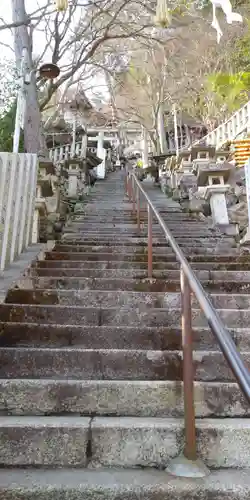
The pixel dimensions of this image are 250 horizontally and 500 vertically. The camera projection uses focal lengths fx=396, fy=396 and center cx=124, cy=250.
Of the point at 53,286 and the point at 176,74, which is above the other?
the point at 176,74

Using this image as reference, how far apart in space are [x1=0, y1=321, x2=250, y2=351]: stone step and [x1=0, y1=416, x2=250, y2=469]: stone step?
3.01 feet

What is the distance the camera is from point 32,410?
230cm

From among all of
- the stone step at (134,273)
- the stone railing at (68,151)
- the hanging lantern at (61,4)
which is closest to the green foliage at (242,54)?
the stone railing at (68,151)

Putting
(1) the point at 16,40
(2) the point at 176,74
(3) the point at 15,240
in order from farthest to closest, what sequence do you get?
1. (2) the point at 176,74
2. (1) the point at 16,40
3. (3) the point at 15,240

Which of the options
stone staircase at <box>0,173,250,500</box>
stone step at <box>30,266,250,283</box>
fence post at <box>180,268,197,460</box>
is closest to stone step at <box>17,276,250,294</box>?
stone staircase at <box>0,173,250,500</box>

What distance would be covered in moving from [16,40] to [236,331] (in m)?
9.68

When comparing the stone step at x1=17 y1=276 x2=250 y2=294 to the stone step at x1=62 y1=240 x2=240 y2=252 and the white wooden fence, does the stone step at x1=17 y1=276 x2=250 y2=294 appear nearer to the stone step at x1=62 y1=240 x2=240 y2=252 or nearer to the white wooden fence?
the white wooden fence

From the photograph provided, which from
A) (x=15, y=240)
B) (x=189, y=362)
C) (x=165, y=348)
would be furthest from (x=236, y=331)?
(x=15, y=240)

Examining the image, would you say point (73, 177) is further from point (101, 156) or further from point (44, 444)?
point (44, 444)

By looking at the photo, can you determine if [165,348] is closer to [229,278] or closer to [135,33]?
[229,278]

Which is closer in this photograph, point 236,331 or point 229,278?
point 236,331

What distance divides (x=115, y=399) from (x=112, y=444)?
1.09 feet

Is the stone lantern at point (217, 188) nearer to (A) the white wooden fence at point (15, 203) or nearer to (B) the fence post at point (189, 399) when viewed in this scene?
(A) the white wooden fence at point (15, 203)

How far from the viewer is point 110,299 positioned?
146 inches
